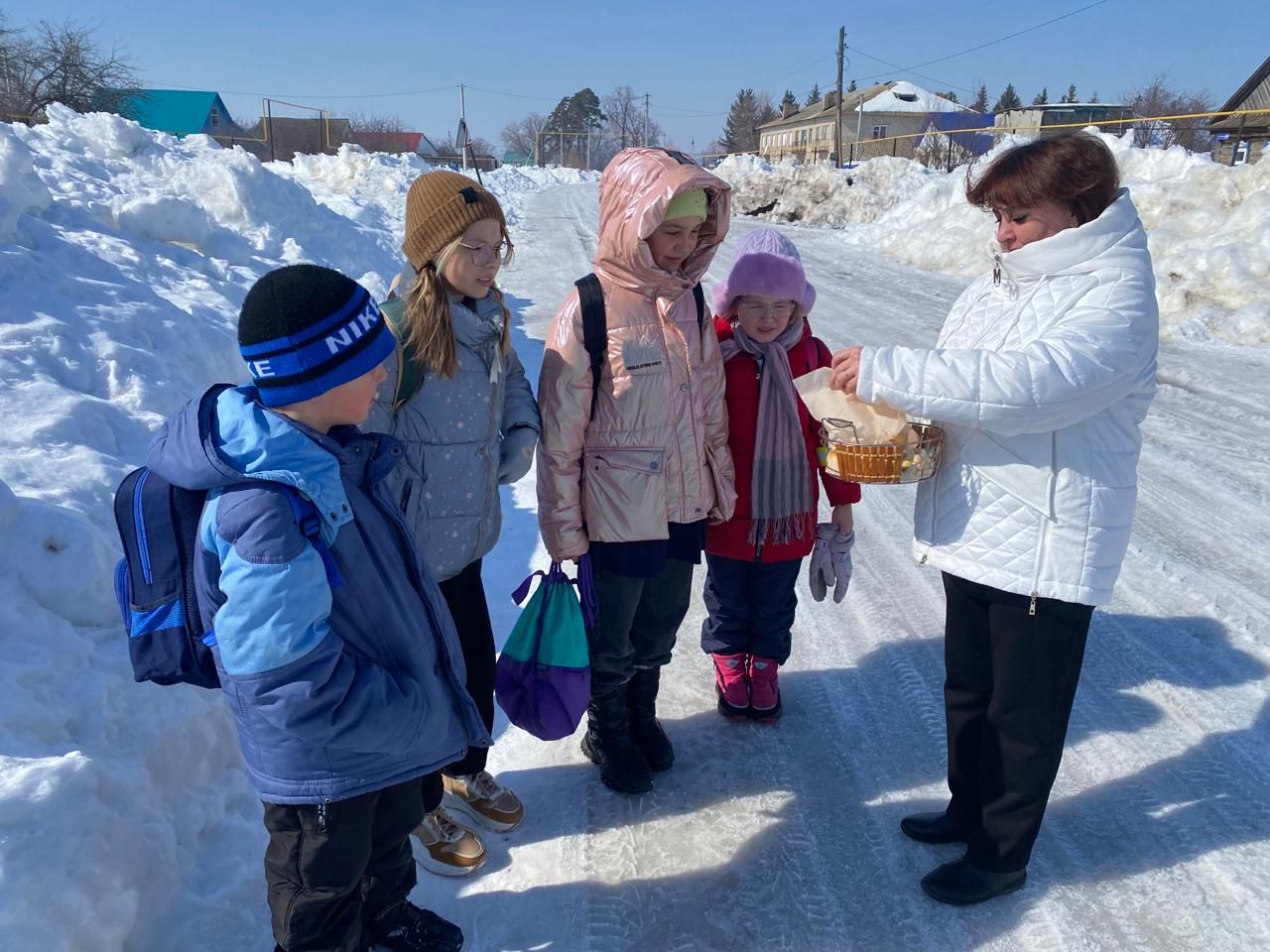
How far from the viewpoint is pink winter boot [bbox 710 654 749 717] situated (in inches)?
129

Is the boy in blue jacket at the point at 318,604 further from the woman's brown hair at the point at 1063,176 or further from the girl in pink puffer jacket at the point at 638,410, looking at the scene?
the woman's brown hair at the point at 1063,176

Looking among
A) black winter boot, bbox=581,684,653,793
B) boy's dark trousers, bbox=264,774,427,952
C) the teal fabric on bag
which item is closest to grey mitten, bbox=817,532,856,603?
black winter boot, bbox=581,684,653,793

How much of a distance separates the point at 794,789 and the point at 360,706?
180 centimetres

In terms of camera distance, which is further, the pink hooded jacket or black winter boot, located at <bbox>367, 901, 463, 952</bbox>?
the pink hooded jacket

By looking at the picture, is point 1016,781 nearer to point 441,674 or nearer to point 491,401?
point 441,674

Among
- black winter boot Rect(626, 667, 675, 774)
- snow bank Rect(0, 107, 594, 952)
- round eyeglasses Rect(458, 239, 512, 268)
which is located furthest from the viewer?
black winter boot Rect(626, 667, 675, 774)

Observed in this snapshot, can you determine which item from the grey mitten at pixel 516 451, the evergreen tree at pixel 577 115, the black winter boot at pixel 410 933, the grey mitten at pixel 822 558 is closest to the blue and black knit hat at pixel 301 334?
the grey mitten at pixel 516 451

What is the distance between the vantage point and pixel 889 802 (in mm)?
2859

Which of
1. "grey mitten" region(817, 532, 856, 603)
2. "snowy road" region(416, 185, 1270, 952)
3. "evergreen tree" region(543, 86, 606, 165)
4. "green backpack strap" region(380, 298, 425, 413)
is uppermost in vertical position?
"evergreen tree" region(543, 86, 606, 165)

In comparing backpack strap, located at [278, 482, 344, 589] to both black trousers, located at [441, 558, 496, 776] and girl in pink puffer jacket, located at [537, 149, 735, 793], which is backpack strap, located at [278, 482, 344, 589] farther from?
girl in pink puffer jacket, located at [537, 149, 735, 793]

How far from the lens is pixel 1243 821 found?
8.77 feet

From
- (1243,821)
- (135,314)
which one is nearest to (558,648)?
(1243,821)

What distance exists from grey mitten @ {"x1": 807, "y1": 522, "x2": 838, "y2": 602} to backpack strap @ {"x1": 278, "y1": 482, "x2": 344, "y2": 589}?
1.97 metres

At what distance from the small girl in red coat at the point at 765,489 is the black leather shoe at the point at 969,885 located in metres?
0.93
